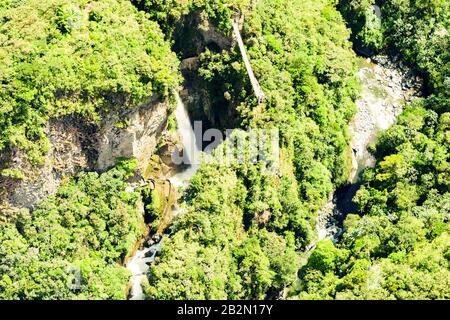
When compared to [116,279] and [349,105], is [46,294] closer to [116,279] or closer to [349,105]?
[116,279]

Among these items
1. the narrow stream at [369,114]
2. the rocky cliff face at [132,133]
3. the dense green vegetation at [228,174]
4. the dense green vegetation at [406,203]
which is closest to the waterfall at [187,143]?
the dense green vegetation at [228,174]

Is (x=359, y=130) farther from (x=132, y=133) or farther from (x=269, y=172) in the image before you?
(x=132, y=133)

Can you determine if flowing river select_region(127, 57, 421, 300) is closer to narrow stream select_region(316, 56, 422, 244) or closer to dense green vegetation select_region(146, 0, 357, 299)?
narrow stream select_region(316, 56, 422, 244)

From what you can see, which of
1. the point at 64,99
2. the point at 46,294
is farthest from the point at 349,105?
the point at 46,294

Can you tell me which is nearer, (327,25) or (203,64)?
(203,64)

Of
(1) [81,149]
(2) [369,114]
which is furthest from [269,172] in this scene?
(2) [369,114]

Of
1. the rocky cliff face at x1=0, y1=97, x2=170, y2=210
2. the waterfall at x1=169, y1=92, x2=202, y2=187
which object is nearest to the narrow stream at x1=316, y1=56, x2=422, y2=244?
the waterfall at x1=169, y1=92, x2=202, y2=187

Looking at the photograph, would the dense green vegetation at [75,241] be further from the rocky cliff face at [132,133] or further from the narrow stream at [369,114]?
the narrow stream at [369,114]
